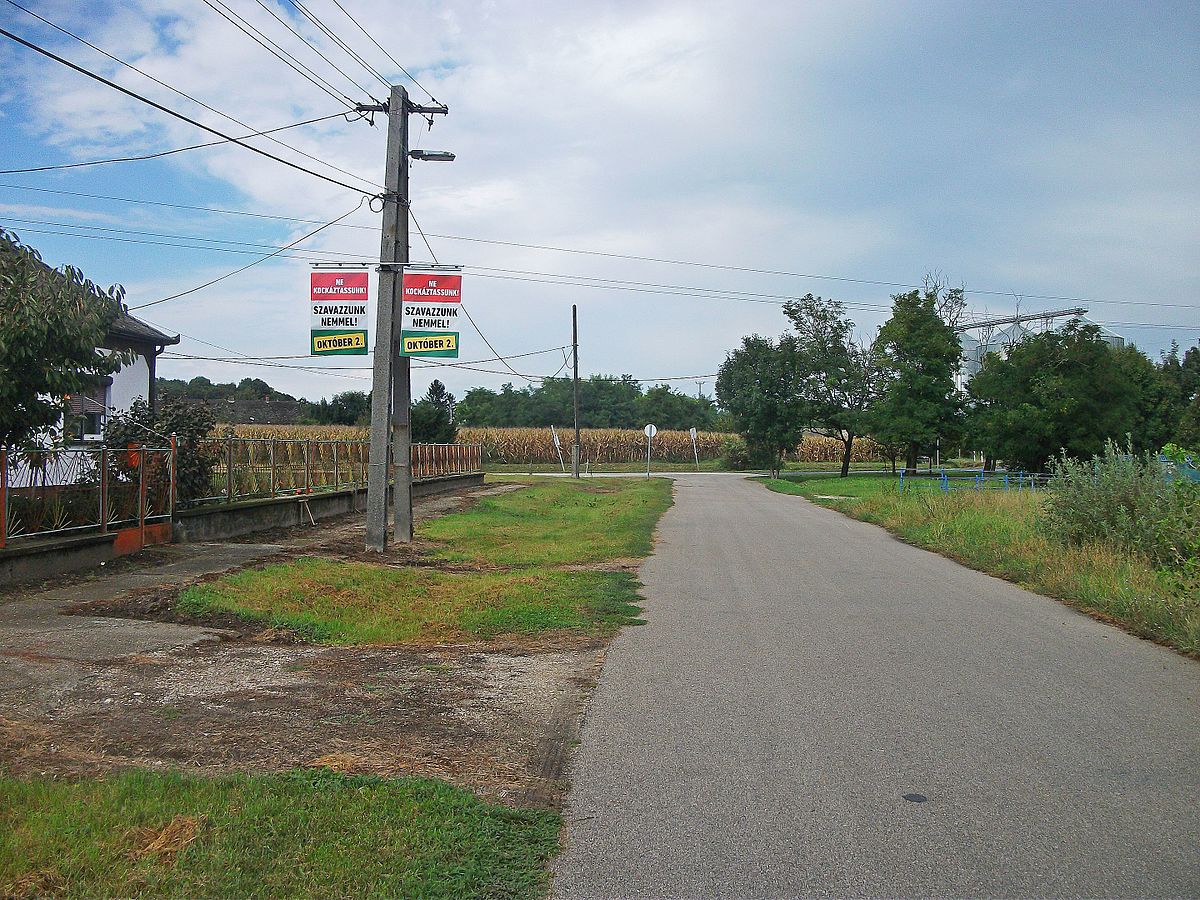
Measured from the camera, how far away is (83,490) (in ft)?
44.8

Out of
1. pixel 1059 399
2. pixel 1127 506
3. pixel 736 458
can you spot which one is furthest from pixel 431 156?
pixel 736 458

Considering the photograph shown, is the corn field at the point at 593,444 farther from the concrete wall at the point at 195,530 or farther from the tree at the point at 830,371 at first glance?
the concrete wall at the point at 195,530

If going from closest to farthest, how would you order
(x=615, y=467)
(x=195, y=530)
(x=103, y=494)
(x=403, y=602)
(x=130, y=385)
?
(x=403, y=602) → (x=103, y=494) → (x=195, y=530) → (x=130, y=385) → (x=615, y=467)

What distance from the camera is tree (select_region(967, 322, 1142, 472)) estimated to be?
37.3 meters

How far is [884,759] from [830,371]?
51332 mm

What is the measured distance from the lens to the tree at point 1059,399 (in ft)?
122

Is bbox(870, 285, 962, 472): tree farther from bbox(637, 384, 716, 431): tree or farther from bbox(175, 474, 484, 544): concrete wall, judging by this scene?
bbox(637, 384, 716, 431): tree

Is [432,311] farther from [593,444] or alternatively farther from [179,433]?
[593,444]

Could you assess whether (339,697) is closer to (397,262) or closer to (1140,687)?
(1140,687)

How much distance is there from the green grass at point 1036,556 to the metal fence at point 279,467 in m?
13.5

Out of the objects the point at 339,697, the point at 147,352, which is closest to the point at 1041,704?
the point at 339,697

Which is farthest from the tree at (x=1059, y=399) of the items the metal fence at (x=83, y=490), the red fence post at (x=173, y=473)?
the metal fence at (x=83, y=490)

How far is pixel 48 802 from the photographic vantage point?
4.73 meters

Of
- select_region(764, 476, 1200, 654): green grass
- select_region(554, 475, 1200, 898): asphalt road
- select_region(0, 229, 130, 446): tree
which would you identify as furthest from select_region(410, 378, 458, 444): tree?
select_region(554, 475, 1200, 898): asphalt road
